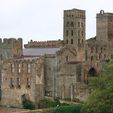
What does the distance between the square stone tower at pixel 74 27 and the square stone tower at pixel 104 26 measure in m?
8.24

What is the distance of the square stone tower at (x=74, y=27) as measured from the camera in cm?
8562

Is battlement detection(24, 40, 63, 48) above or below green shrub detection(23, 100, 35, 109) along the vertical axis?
above

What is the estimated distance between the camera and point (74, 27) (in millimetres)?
86000

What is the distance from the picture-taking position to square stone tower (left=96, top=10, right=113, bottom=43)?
94438 mm

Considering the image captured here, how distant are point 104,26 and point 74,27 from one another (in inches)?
368

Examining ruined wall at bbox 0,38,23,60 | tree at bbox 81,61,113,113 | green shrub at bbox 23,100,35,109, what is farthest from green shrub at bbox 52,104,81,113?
ruined wall at bbox 0,38,23,60

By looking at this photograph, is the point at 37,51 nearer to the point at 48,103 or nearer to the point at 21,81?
the point at 21,81

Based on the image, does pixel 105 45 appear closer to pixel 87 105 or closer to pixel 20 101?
pixel 20 101

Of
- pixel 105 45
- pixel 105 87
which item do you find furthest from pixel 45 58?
pixel 105 45

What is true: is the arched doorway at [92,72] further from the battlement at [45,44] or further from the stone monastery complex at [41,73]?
the battlement at [45,44]

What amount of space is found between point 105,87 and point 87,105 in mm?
2071

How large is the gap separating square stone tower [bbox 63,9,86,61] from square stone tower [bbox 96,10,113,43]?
8.24 metres

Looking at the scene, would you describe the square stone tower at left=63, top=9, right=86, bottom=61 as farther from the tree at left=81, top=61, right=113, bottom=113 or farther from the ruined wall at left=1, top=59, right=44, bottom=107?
the tree at left=81, top=61, right=113, bottom=113

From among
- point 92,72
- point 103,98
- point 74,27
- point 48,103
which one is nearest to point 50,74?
point 48,103
